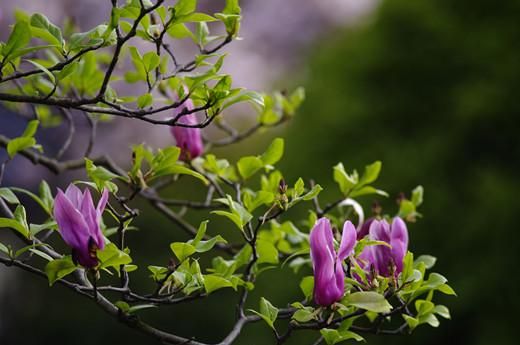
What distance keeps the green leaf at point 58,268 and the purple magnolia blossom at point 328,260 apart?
0.88ft

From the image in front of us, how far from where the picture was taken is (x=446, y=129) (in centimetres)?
275

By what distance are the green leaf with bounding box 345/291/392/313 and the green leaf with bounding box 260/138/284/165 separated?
0.94ft

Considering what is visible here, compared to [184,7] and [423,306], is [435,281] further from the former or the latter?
[184,7]

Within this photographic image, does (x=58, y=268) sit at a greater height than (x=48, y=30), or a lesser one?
lesser

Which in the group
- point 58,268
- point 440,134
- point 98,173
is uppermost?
point 440,134

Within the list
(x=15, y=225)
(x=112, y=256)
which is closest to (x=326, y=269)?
(x=112, y=256)

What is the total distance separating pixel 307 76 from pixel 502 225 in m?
1.19

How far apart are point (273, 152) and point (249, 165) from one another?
58 mm

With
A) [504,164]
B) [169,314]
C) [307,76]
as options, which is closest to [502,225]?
[504,164]

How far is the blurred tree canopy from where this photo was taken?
2.52 m

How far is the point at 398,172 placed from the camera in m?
2.69

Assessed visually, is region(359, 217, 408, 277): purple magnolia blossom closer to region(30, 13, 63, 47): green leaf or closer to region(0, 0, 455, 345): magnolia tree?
region(0, 0, 455, 345): magnolia tree

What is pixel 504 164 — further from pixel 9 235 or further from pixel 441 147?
pixel 9 235

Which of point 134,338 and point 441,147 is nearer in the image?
point 441,147
